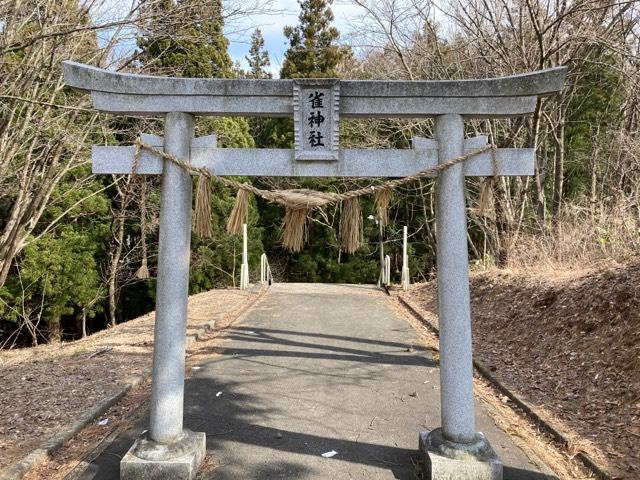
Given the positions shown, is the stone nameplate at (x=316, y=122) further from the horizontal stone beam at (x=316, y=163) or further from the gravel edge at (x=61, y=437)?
the gravel edge at (x=61, y=437)

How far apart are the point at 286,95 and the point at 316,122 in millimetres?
311

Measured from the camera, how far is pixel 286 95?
353 cm

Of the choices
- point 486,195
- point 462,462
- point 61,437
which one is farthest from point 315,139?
point 61,437

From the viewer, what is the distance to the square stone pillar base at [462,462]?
3.26 meters

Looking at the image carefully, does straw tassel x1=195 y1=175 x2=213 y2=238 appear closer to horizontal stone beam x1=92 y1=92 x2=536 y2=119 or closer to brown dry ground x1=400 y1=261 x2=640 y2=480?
horizontal stone beam x1=92 y1=92 x2=536 y2=119

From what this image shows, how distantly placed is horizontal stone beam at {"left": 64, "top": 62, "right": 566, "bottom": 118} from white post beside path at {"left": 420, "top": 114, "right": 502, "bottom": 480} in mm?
196

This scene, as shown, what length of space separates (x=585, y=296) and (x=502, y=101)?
4094mm

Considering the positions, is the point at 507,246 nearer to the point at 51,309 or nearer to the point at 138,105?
the point at 138,105

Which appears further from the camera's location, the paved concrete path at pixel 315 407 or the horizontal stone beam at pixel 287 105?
the paved concrete path at pixel 315 407

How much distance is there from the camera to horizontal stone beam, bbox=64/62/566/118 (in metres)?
3.46

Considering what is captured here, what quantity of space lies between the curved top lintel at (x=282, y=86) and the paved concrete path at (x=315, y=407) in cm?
292

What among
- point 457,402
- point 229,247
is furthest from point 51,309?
point 457,402

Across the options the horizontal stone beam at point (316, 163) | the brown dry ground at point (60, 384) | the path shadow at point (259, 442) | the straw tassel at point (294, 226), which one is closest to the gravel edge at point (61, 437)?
the brown dry ground at point (60, 384)

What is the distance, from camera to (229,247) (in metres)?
18.8
